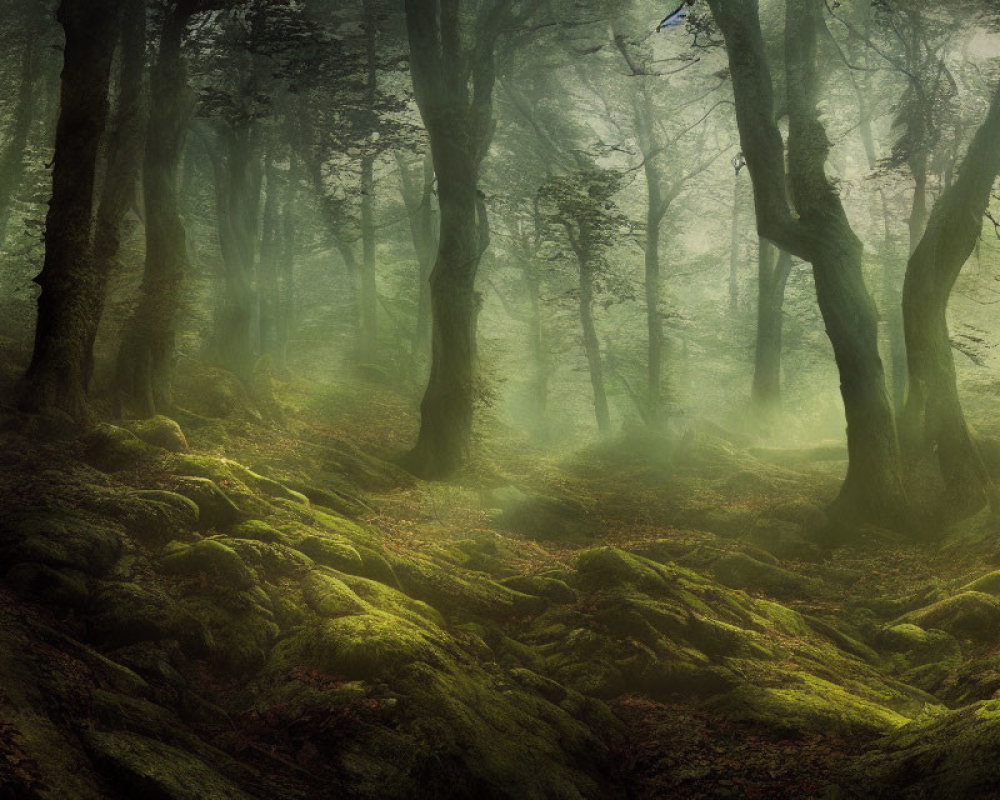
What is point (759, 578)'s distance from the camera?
1062 cm

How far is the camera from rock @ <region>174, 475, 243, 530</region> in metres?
8.31

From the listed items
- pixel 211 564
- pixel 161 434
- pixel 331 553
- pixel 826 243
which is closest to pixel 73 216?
pixel 161 434

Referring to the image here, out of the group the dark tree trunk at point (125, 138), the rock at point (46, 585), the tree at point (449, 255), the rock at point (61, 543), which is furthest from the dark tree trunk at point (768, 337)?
the rock at point (46, 585)

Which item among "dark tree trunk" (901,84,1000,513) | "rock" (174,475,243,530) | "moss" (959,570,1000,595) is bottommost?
"moss" (959,570,1000,595)

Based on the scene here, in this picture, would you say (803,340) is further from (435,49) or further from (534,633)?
(534,633)

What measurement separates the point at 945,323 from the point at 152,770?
1309cm

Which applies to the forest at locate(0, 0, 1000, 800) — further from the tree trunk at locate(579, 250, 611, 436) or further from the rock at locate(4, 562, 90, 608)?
the tree trunk at locate(579, 250, 611, 436)

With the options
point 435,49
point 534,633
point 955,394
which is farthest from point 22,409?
point 955,394

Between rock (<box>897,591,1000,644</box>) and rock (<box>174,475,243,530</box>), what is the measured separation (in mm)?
8191

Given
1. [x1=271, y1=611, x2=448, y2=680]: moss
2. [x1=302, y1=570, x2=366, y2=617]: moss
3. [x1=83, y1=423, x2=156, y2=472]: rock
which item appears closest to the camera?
[x1=271, y1=611, x2=448, y2=680]: moss

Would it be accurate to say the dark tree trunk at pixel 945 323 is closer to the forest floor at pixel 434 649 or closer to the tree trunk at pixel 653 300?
the forest floor at pixel 434 649

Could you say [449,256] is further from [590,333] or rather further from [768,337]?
[768,337]

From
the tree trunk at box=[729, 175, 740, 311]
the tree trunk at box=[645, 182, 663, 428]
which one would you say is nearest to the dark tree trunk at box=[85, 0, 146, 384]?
the tree trunk at box=[645, 182, 663, 428]

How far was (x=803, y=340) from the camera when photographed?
34500mm
